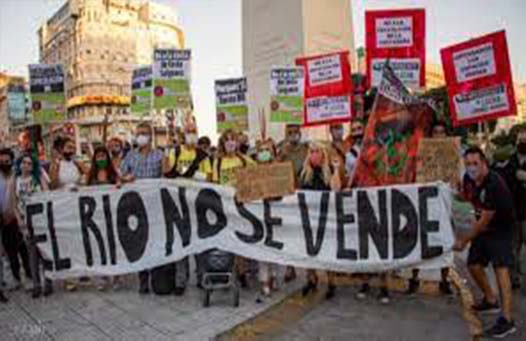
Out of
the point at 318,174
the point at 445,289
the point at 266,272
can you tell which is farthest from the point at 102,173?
the point at 445,289

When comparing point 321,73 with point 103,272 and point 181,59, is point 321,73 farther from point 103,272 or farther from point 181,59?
point 103,272

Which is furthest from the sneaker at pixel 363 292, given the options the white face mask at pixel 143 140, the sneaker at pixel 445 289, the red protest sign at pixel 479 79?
the white face mask at pixel 143 140

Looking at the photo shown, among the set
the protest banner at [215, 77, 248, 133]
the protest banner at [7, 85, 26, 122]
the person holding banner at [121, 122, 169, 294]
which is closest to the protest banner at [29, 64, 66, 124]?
the person holding banner at [121, 122, 169, 294]

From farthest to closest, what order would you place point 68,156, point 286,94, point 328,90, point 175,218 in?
point 286,94 < point 328,90 < point 68,156 < point 175,218

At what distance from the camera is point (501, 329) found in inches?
183

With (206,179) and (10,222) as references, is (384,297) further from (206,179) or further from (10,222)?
(10,222)

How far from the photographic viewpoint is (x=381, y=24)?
8.20 meters

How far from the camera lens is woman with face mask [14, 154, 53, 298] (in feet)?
21.4

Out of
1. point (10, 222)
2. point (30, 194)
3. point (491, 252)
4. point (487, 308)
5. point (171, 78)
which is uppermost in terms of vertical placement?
point (171, 78)

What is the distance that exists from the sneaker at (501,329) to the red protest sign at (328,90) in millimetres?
4383

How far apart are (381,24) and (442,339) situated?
527 centimetres

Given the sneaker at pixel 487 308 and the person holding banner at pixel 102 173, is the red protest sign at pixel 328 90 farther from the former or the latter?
the sneaker at pixel 487 308

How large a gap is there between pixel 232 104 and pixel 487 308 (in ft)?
Result: 23.4

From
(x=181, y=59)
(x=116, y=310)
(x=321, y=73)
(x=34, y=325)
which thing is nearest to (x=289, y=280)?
(x=116, y=310)
